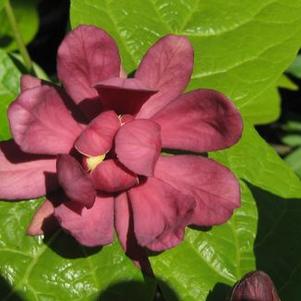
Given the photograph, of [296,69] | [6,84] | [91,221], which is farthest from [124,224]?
[296,69]

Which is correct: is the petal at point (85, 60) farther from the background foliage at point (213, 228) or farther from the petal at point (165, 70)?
the background foliage at point (213, 228)

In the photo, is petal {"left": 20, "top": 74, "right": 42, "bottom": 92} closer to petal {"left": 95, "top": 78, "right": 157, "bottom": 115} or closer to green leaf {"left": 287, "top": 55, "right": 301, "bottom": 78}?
petal {"left": 95, "top": 78, "right": 157, "bottom": 115}

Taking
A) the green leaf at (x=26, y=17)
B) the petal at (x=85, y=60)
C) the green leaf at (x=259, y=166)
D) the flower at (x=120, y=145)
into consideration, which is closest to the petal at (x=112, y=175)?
Result: the flower at (x=120, y=145)

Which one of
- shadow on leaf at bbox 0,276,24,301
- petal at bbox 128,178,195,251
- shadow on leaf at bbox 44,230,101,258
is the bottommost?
shadow on leaf at bbox 0,276,24,301

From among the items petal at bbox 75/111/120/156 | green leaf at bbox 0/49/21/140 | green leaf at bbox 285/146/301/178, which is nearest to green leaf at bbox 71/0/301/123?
green leaf at bbox 0/49/21/140

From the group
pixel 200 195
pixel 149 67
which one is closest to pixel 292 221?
pixel 200 195
